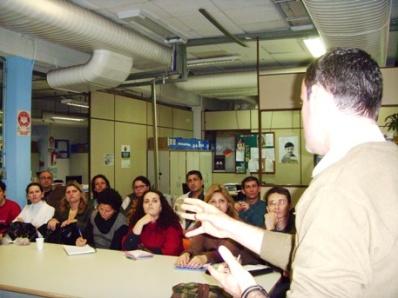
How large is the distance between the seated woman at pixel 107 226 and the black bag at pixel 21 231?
0.51m

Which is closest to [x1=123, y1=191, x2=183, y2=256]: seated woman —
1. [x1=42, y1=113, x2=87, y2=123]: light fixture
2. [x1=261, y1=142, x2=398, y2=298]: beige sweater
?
[x1=261, y1=142, x2=398, y2=298]: beige sweater

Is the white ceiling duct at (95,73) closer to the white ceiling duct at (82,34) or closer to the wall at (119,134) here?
the white ceiling duct at (82,34)

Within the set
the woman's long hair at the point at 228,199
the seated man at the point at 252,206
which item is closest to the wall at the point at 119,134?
the seated man at the point at 252,206

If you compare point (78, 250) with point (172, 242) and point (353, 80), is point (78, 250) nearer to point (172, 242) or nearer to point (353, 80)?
point (172, 242)

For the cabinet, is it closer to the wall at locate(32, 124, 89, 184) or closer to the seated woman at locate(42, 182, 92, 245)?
the seated woman at locate(42, 182, 92, 245)

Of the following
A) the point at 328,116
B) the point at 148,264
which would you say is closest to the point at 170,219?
the point at 148,264

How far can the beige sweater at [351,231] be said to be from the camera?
2.55 ft

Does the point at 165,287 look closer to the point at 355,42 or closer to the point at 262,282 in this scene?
the point at 262,282

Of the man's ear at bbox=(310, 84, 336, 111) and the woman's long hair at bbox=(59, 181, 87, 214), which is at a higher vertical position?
the man's ear at bbox=(310, 84, 336, 111)

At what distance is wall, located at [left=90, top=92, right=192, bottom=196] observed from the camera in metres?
7.27

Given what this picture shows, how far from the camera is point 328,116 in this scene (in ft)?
3.05

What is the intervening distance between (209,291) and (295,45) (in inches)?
189

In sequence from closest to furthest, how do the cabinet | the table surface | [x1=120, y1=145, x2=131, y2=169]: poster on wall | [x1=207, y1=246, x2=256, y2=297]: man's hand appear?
[x1=207, y1=246, x2=256, y2=297]: man's hand → the table surface → [x1=120, y1=145, x2=131, y2=169]: poster on wall → the cabinet

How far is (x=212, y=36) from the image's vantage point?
18.2 feet
